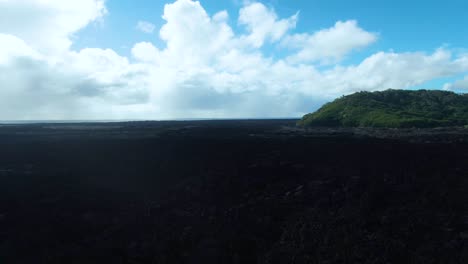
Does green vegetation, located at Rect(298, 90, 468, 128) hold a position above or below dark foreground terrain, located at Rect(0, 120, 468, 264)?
above

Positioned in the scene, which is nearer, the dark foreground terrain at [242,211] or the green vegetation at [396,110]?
the dark foreground terrain at [242,211]

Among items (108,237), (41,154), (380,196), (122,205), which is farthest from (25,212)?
(41,154)

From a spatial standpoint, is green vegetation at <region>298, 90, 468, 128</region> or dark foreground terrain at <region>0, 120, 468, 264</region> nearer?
dark foreground terrain at <region>0, 120, 468, 264</region>

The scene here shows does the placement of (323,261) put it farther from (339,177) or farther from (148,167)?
(148,167)

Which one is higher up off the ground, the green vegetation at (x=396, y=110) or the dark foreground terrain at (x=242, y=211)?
the green vegetation at (x=396, y=110)
